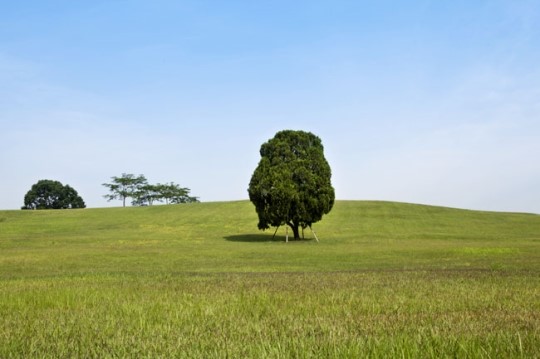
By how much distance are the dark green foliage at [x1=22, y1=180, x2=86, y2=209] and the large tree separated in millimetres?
119736

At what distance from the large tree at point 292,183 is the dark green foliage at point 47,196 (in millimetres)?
119736

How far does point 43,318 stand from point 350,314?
5.18 m

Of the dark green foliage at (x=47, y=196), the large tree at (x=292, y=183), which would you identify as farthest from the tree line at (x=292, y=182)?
the dark green foliage at (x=47, y=196)

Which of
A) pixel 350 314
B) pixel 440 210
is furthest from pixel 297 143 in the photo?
pixel 350 314

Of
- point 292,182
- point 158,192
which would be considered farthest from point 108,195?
point 292,182

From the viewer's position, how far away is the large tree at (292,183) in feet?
209

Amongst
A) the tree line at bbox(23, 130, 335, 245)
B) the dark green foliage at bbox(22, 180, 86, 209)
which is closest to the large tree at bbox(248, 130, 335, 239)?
the tree line at bbox(23, 130, 335, 245)

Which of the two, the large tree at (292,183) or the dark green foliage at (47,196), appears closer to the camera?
the large tree at (292,183)

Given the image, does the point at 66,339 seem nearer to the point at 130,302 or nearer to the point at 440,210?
the point at 130,302

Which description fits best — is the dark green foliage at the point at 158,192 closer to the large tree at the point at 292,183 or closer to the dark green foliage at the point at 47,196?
the dark green foliage at the point at 47,196

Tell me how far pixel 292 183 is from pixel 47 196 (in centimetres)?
12778

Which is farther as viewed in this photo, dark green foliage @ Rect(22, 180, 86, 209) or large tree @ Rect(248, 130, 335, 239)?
dark green foliage @ Rect(22, 180, 86, 209)

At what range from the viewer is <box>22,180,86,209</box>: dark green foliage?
166 metres

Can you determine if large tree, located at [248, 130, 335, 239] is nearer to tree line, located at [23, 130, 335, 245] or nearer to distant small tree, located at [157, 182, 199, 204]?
tree line, located at [23, 130, 335, 245]
